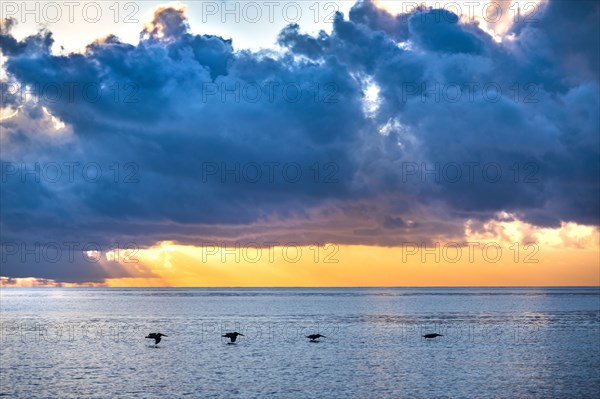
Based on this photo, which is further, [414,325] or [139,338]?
[414,325]

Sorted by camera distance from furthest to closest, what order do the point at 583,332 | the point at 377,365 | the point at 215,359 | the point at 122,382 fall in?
the point at 583,332 → the point at 215,359 → the point at 377,365 → the point at 122,382

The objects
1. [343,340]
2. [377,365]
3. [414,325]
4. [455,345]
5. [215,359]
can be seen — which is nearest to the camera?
[377,365]

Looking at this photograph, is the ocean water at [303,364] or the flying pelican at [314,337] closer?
the ocean water at [303,364]

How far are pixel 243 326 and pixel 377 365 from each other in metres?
64.0

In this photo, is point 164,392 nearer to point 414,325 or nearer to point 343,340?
point 343,340

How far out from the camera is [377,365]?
72438mm

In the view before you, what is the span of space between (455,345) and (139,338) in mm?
45090

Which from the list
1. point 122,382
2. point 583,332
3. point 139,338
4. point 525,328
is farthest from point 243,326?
point 122,382

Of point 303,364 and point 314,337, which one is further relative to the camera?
point 314,337

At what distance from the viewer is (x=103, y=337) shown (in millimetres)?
106250

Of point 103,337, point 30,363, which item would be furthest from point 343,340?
point 30,363

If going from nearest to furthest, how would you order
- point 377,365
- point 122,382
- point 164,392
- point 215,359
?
point 164,392
point 122,382
point 377,365
point 215,359

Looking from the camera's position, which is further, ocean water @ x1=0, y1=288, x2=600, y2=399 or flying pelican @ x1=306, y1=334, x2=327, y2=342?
flying pelican @ x1=306, y1=334, x2=327, y2=342

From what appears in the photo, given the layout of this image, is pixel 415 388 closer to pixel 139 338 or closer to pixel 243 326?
pixel 139 338
